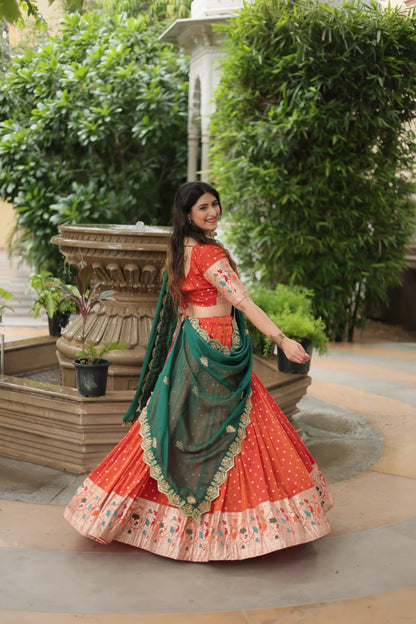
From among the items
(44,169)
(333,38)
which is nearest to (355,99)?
(333,38)

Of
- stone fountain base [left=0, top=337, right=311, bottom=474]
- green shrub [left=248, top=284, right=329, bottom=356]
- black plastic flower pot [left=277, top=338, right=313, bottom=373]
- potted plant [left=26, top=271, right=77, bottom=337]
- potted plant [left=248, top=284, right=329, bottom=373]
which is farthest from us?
potted plant [left=26, top=271, right=77, bottom=337]

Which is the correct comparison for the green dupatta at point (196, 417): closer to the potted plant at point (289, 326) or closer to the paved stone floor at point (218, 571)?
the paved stone floor at point (218, 571)

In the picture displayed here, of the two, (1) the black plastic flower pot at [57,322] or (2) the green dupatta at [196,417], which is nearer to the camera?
(2) the green dupatta at [196,417]

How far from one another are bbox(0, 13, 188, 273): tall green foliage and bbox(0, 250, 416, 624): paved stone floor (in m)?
7.05

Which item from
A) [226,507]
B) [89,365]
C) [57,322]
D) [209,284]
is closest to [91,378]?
[89,365]

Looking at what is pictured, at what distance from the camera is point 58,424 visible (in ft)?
13.7

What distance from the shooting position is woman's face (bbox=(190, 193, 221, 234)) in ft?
10.5

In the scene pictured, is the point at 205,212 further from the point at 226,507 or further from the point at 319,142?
the point at 319,142

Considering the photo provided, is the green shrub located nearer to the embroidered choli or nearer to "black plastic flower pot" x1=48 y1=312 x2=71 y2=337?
"black plastic flower pot" x1=48 y1=312 x2=71 y2=337

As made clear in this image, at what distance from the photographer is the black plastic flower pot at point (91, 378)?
4117 millimetres

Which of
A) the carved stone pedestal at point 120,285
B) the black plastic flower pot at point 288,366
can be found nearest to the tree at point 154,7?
the carved stone pedestal at point 120,285

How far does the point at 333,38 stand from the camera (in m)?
8.04

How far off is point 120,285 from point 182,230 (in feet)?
5.99

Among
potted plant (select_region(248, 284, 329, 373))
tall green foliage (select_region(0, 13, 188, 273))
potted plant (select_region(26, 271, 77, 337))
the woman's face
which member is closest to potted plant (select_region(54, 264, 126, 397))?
the woman's face
